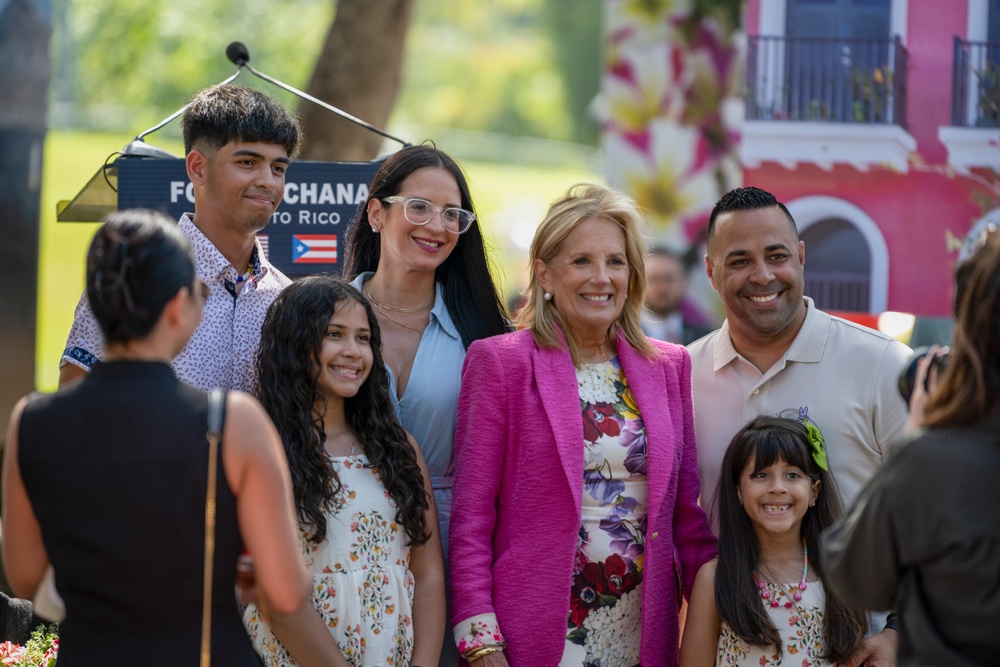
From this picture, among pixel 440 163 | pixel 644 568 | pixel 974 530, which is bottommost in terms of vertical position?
pixel 644 568

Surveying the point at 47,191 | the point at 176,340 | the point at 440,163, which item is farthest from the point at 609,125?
the point at 47,191

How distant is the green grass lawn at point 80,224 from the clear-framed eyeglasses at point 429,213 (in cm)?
568

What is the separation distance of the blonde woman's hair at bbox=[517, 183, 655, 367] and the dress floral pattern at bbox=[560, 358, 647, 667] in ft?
0.81

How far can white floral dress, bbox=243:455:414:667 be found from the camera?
3121 millimetres

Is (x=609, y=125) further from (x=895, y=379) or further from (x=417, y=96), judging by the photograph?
(x=417, y=96)

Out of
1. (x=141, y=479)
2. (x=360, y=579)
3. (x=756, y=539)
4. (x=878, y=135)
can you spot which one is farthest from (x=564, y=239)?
(x=878, y=135)

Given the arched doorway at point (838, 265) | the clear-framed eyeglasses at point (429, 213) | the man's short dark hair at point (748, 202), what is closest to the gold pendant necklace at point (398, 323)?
the clear-framed eyeglasses at point (429, 213)

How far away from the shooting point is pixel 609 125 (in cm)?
960

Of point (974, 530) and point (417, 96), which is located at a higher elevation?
point (417, 96)

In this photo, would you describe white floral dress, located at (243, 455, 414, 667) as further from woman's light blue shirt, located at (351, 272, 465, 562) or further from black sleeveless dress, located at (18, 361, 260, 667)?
black sleeveless dress, located at (18, 361, 260, 667)

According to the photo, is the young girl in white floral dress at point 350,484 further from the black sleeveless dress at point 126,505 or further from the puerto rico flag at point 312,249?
the puerto rico flag at point 312,249

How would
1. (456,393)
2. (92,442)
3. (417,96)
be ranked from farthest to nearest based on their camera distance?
1. (417,96)
2. (456,393)
3. (92,442)

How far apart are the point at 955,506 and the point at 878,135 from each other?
364 cm

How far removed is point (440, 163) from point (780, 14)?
8.95 ft
